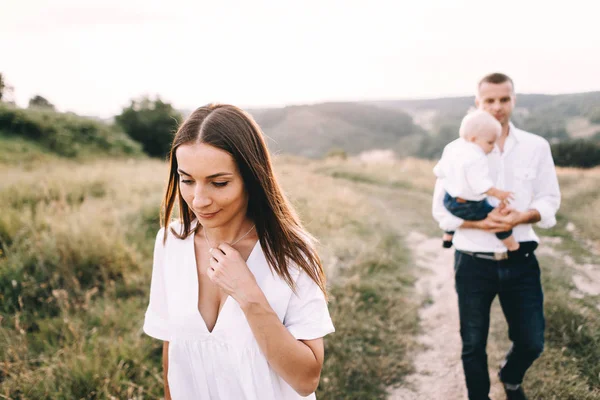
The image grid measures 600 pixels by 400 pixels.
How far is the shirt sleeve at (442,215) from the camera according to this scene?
8.62 feet

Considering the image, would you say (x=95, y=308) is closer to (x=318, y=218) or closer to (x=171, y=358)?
(x=171, y=358)

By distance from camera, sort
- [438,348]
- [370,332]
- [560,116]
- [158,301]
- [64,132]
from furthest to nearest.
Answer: [64,132] < [560,116] < [370,332] < [438,348] < [158,301]

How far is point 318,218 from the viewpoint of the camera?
725 cm

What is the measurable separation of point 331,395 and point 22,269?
372 centimetres

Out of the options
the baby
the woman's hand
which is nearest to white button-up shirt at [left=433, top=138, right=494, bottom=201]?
the baby

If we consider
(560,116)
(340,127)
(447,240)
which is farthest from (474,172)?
(340,127)

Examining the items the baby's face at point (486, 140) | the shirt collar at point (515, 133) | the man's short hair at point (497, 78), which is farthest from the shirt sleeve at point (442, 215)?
the man's short hair at point (497, 78)

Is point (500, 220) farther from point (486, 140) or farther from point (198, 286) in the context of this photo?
point (198, 286)

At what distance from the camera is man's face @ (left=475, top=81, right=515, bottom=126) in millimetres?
2618

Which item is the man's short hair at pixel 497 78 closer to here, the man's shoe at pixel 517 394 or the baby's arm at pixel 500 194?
the baby's arm at pixel 500 194

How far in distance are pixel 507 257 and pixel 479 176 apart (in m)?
0.58

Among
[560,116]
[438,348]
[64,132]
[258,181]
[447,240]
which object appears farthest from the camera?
[64,132]

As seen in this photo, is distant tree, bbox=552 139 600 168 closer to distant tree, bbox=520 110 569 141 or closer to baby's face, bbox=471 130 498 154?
distant tree, bbox=520 110 569 141

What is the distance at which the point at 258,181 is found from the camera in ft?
5.15
